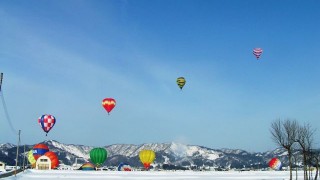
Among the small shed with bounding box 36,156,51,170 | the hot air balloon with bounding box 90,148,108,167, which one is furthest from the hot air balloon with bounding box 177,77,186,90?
the small shed with bounding box 36,156,51,170

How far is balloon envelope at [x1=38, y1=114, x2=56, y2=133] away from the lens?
408 feet

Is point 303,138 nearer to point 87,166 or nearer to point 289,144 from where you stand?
point 289,144

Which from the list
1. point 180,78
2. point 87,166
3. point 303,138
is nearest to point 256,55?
point 180,78

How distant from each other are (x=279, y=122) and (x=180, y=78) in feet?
127

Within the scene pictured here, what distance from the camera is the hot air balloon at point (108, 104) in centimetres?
11275

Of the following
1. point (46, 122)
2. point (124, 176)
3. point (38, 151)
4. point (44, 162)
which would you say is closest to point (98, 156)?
point (44, 162)

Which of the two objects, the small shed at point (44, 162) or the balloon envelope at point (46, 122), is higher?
the balloon envelope at point (46, 122)

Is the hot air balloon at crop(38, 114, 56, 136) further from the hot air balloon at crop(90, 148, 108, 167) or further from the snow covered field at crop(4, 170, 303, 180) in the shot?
the hot air balloon at crop(90, 148, 108, 167)

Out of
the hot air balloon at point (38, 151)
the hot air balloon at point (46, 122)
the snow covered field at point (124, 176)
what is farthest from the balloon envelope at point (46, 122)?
the hot air balloon at point (38, 151)

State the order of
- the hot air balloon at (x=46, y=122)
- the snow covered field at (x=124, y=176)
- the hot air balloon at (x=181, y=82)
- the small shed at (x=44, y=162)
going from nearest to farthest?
the snow covered field at (x=124, y=176)
the hot air balloon at (x=181, y=82)
the hot air balloon at (x=46, y=122)
the small shed at (x=44, y=162)

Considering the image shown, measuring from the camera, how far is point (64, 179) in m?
75.6

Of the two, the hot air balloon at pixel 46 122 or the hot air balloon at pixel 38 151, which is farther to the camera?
the hot air balloon at pixel 38 151

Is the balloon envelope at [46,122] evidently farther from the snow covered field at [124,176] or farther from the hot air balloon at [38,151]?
the hot air balloon at [38,151]

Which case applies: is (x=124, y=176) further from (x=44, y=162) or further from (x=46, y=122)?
(x=44, y=162)
